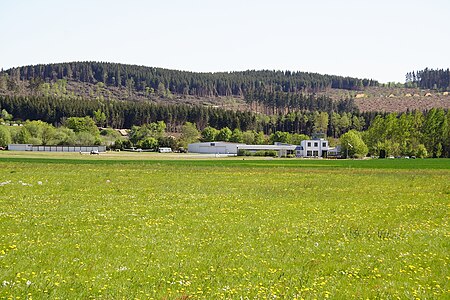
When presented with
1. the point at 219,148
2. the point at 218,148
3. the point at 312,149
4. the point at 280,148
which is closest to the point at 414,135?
the point at 312,149

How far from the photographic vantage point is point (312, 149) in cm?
18412

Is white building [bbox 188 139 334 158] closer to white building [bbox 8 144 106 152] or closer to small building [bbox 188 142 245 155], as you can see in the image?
small building [bbox 188 142 245 155]

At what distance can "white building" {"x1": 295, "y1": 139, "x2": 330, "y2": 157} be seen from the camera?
7224 inches

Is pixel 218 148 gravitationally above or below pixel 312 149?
above

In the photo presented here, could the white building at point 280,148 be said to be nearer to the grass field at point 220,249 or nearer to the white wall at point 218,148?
the white wall at point 218,148

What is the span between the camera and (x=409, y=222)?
71.1 ft

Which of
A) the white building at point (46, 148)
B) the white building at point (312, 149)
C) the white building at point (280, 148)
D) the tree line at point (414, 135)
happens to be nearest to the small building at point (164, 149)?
the white building at point (280, 148)

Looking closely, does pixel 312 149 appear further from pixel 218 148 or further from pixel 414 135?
pixel 414 135

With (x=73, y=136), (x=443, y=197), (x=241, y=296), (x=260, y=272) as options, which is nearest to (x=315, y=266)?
(x=260, y=272)

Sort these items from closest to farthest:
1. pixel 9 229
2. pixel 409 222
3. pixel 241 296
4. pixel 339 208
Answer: pixel 241 296 → pixel 9 229 → pixel 409 222 → pixel 339 208

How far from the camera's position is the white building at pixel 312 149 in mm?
183500

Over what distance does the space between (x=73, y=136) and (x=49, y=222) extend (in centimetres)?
17690

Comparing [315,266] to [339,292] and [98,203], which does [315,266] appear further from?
[98,203]

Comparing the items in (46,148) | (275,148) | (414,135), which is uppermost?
(414,135)
